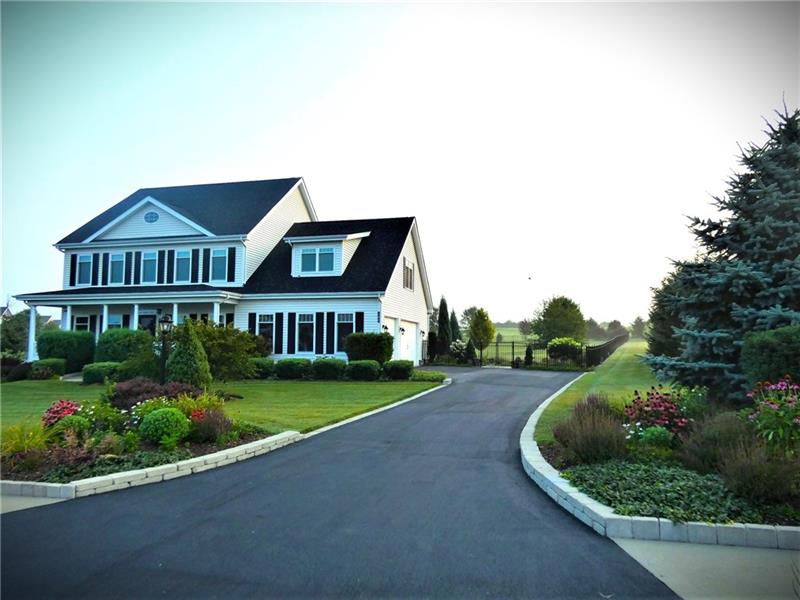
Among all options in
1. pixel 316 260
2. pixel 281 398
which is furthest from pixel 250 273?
pixel 281 398

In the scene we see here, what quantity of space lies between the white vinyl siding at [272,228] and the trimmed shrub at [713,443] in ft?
74.6

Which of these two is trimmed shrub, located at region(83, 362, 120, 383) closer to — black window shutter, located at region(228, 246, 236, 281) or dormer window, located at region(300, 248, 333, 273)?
black window shutter, located at region(228, 246, 236, 281)

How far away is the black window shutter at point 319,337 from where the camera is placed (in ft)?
79.6

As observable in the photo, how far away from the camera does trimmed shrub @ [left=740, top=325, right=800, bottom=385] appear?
7.52m

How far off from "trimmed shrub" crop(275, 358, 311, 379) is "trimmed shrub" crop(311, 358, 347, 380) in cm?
39

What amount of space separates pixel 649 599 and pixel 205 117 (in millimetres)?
17231

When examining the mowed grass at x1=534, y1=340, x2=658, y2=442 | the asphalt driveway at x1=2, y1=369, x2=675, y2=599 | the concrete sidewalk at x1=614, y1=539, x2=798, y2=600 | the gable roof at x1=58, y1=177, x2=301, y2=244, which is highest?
the gable roof at x1=58, y1=177, x2=301, y2=244

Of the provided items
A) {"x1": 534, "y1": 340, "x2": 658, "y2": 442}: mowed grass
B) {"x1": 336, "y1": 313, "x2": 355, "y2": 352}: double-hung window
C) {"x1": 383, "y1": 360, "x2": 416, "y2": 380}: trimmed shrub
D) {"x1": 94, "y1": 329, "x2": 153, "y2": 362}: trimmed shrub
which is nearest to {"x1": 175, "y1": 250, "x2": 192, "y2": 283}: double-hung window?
{"x1": 94, "y1": 329, "x2": 153, "y2": 362}: trimmed shrub

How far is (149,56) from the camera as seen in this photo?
33.9 feet

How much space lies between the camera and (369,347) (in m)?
21.9

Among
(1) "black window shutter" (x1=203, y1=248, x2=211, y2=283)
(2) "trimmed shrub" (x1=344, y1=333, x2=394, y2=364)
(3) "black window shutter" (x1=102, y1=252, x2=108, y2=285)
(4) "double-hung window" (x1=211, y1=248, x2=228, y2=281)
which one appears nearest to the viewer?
(2) "trimmed shrub" (x1=344, y1=333, x2=394, y2=364)

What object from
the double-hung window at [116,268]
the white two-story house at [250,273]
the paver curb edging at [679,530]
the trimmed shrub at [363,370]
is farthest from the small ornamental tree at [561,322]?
the paver curb edging at [679,530]

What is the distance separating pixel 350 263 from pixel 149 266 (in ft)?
35.5

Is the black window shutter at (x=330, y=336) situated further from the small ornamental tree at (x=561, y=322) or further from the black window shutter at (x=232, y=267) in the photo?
the small ornamental tree at (x=561, y=322)
